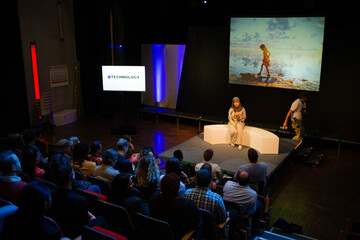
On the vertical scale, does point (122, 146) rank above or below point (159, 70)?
below

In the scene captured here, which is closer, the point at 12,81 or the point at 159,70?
the point at 12,81

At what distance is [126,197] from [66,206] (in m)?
0.77

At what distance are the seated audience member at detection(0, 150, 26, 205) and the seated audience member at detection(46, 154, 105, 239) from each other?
808mm

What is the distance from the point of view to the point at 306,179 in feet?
22.3

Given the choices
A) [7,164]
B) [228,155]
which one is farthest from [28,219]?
[228,155]

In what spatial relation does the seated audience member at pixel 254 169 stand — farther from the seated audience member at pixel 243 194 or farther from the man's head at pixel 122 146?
the man's head at pixel 122 146

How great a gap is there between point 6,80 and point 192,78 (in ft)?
16.6

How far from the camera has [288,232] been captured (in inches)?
175

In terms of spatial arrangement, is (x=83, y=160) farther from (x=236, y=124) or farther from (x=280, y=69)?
(x=280, y=69)

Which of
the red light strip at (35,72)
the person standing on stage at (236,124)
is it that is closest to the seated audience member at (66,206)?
the person standing on stage at (236,124)

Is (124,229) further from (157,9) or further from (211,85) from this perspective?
(157,9)

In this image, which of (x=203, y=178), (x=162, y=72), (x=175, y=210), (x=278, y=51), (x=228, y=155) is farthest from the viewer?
(x=162, y=72)

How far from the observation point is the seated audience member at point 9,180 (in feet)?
11.6

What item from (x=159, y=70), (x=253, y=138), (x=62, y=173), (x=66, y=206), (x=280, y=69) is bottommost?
(x=253, y=138)
